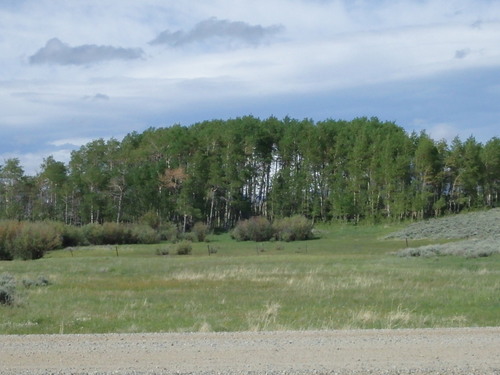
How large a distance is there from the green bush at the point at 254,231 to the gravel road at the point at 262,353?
231 ft

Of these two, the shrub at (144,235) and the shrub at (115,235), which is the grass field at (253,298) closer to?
the shrub at (144,235)

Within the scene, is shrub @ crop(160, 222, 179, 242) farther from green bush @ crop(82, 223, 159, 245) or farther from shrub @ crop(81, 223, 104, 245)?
shrub @ crop(81, 223, 104, 245)

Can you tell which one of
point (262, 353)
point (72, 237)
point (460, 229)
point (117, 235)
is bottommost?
point (72, 237)

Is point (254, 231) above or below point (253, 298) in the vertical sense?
above

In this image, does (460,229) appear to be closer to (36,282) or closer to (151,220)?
(151,220)

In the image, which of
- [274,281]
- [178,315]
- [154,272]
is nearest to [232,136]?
[154,272]

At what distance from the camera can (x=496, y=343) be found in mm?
12281

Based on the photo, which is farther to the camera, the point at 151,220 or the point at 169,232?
the point at 151,220

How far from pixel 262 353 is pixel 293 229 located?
7187cm

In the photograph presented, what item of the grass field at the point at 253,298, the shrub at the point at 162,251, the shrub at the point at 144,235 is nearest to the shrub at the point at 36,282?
the grass field at the point at 253,298

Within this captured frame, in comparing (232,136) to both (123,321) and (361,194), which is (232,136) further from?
(123,321)

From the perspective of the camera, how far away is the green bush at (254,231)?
84.4m

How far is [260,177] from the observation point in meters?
101

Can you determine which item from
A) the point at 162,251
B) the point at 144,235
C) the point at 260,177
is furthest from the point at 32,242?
the point at 260,177
